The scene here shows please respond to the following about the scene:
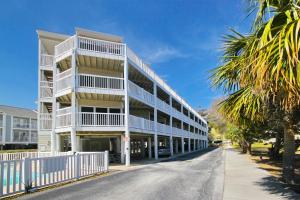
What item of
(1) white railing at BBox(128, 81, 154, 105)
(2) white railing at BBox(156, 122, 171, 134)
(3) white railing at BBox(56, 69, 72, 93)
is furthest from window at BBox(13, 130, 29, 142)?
(3) white railing at BBox(56, 69, 72, 93)

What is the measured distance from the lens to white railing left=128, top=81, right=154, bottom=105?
2596 cm

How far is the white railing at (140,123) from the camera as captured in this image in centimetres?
2544

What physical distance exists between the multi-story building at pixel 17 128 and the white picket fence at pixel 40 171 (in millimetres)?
56738

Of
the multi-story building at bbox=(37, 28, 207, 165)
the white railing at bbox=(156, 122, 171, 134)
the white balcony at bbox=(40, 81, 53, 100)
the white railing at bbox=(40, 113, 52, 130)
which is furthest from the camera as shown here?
the white railing at bbox=(156, 122, 171, 134)

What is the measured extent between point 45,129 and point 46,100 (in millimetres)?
2773

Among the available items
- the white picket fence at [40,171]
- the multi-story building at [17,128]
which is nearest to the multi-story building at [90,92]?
the white picket fence at [40,171]

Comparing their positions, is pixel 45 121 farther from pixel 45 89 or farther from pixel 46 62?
pixel 46 62

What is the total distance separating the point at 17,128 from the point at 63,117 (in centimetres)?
5141

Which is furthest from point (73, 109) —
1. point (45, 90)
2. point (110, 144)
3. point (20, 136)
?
point (20, 136)

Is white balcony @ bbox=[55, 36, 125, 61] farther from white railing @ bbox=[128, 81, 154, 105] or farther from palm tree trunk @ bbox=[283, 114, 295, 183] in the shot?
palm tree trunk @ bbox=[283, 114, 295, 183]

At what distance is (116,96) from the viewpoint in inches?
1033

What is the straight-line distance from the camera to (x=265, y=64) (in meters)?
5.43

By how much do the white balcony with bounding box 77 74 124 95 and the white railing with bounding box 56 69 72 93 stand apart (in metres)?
0.93

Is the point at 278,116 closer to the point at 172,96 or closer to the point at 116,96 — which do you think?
the point at 116,96
